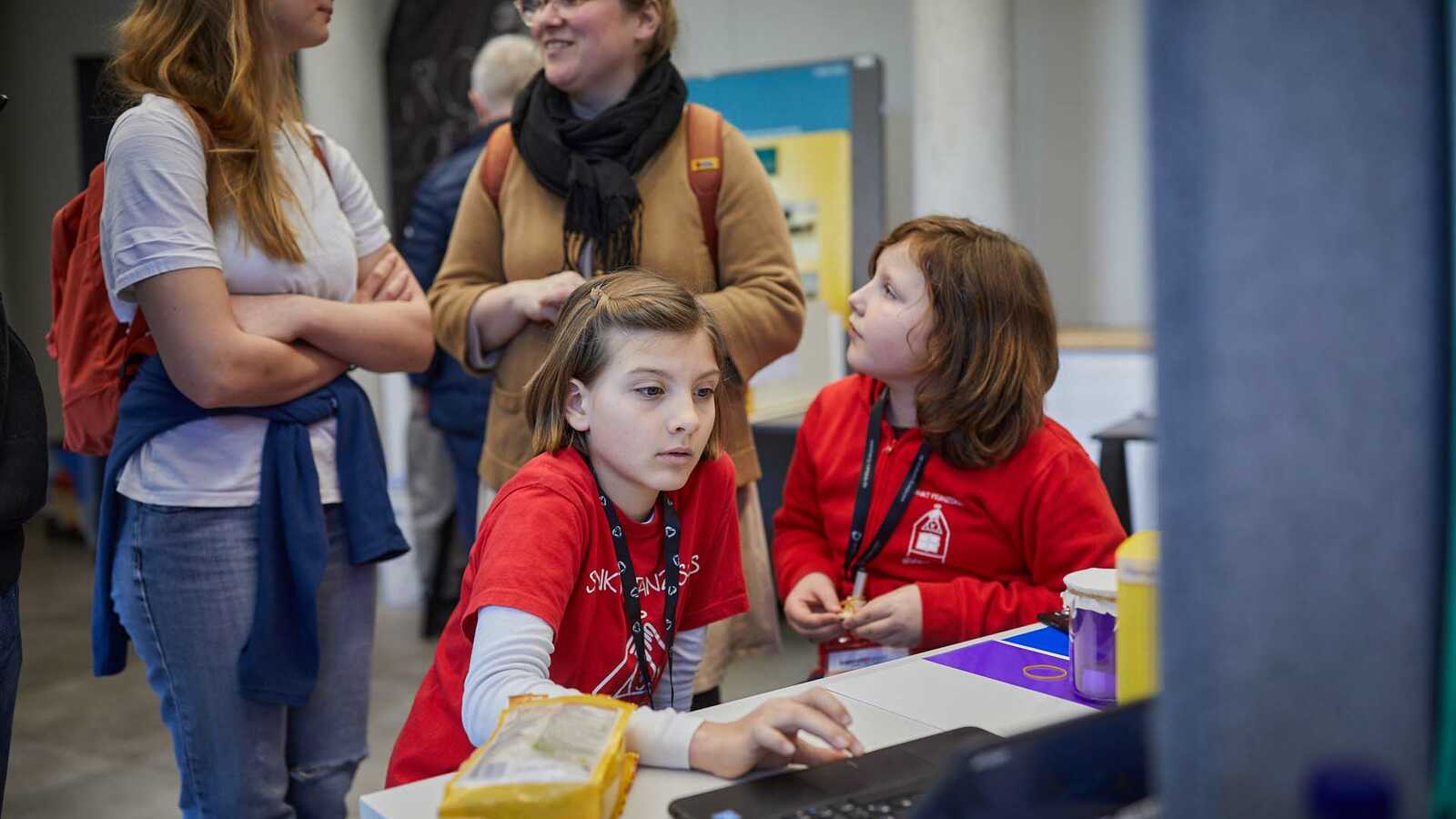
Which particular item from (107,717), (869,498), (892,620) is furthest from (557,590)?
(107,717)

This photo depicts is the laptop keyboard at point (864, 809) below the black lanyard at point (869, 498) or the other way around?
below

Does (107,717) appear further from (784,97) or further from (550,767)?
(784,97)

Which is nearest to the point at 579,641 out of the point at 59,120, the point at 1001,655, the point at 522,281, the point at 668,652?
the point at 668,652

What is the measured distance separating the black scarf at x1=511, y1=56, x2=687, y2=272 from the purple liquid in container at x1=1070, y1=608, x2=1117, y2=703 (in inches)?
38.3

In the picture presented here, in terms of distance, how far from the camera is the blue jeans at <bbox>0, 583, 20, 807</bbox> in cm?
142

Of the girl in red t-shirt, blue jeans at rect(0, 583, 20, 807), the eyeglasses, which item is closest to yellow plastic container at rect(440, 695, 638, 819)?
the girl in red t-shirt

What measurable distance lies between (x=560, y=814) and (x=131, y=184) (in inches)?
42.2

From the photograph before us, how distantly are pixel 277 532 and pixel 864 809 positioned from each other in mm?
1025

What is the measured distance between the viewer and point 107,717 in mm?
3789

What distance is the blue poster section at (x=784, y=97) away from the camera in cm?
563

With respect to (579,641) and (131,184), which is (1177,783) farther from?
(131,184)

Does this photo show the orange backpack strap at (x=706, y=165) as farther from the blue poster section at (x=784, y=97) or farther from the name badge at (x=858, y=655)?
the blue poster section at (x=784, y=97)

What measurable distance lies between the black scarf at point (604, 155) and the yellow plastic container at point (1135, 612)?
1043mm

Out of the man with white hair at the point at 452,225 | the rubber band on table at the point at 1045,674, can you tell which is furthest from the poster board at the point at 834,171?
the rubber band on table at the point at 1045,674
